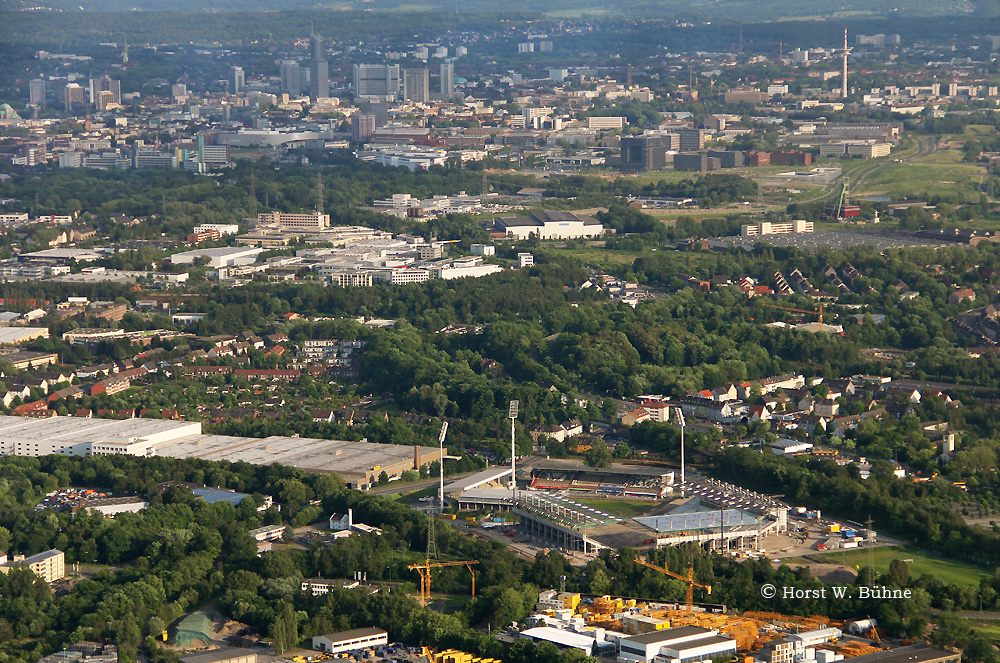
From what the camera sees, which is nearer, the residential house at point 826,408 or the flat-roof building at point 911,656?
the flat-roof building at point 911,656

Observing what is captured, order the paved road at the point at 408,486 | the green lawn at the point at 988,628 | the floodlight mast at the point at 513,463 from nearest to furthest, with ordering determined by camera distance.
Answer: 1. the green lawn at the point at 988,628
2. the floodlight mast at the point at 513,463
3. the paved road at the point at 408,486

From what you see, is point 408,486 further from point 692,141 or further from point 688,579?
point 692,141

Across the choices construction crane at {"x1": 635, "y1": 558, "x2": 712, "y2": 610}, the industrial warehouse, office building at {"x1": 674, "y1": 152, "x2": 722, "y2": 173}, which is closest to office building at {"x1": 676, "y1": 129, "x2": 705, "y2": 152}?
office building at {"x1": 674, "y1": 152, "x2": 722, "y2": 173}

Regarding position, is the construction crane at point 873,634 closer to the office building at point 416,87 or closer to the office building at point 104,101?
the office building at point 104,101

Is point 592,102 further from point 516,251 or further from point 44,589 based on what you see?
point 44,589

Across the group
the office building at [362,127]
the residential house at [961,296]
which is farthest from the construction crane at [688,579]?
the office building at [362,127]

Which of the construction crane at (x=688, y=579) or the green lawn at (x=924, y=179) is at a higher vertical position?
the construction crane at (x=688, y=579)

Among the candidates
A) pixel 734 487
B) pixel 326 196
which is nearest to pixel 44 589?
pixel 734 487
